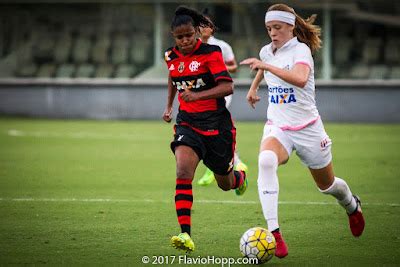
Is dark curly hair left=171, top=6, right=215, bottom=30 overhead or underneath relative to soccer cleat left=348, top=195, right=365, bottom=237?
overhead

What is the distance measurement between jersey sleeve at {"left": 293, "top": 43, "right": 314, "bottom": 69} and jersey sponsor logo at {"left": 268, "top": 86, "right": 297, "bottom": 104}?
11.4 inches

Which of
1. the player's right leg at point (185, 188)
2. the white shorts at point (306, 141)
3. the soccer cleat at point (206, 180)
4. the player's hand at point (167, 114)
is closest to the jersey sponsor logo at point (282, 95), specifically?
the white shorts at point (306, 141)

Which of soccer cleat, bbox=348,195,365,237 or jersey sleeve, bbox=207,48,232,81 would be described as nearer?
jersey sleeve, bbox=207,48,232,81

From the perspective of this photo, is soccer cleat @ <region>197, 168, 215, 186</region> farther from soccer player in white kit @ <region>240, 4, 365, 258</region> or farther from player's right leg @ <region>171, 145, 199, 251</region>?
player's right leg @ <region>171, 145, 199, 251</region>

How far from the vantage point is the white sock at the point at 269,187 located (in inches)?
326

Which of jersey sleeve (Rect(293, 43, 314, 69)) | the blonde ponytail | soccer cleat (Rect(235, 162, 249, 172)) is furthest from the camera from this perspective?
soccer cleat (Rect(235, 162, 249, 172))

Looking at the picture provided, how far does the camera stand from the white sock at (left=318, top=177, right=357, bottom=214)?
29.8 ft

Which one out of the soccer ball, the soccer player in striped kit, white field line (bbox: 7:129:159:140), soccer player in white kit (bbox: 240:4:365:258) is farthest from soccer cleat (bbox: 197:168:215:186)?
white field line (bbox: 7:129:159:140)

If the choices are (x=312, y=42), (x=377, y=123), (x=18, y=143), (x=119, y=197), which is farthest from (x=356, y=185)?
(x=377, y=123)

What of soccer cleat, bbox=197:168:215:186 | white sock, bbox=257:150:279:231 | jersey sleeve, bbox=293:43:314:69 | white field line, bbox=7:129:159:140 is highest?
jersey sleeve, bbox=293:43:314:69

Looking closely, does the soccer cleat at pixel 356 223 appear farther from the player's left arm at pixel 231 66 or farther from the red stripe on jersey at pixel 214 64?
the player's left arm at pixel 231 66

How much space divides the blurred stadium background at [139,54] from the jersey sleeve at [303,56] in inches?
708

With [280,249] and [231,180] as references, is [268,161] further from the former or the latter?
[231,180]

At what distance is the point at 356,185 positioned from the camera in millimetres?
13688
